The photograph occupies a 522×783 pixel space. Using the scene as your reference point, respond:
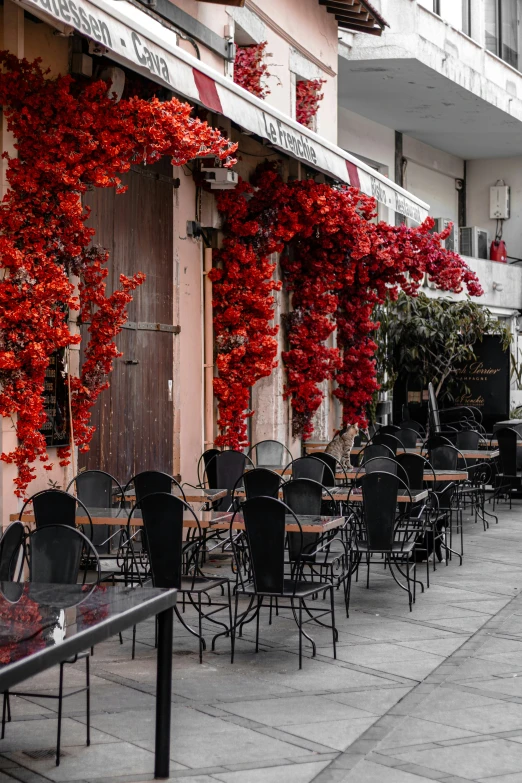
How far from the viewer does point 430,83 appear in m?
19.9

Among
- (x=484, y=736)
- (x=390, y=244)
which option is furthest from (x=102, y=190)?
(x=484, y=736)

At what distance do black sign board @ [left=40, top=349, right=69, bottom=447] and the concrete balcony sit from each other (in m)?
10.4

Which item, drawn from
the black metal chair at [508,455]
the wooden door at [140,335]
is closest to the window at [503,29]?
the black metal chair at [508,455]

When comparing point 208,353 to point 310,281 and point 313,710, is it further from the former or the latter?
point 313,710

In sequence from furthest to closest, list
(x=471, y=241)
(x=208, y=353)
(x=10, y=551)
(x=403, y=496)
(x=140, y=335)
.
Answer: (x=471, y=241)
(x=208, y=353)
(x=140, y=335)
(x=403, y=496)
(x=10, y=551)

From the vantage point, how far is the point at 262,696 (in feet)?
20.0

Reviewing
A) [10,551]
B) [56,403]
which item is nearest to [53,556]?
[10,551]

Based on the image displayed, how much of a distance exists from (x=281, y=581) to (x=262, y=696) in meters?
0.88

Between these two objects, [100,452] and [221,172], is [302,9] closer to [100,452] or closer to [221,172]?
[221,172]

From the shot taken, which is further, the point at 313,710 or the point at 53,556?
the point at 313,710

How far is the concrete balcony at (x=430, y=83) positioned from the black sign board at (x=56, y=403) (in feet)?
34.1

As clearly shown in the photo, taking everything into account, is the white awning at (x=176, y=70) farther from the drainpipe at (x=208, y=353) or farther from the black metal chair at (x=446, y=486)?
the black metal chair at (x=446, y=486)

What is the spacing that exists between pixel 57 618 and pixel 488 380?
14.7m

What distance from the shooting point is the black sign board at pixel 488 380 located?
18000mm
